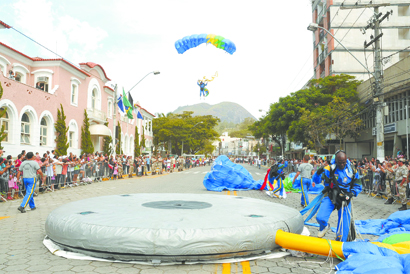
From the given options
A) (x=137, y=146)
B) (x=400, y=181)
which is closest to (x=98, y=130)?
(x=137, y=146)

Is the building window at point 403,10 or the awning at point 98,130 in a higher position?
the building window at point 403,10

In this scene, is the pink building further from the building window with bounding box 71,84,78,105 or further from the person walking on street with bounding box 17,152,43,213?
the person walking on street with bounding box 17,152,43,213

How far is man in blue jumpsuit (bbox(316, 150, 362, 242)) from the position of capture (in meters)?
5.75

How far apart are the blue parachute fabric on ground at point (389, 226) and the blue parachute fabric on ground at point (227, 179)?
351 inches

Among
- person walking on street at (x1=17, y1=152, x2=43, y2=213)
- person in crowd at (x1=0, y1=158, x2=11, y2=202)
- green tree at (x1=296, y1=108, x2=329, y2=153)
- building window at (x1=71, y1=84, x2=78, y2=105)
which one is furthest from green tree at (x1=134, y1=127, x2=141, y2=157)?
person walking on street at (x1=17, y1=152, x2=43, y2=213)

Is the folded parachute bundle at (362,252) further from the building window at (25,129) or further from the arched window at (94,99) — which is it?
the arched window at (94,99)

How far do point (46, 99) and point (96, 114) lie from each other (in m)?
7.78

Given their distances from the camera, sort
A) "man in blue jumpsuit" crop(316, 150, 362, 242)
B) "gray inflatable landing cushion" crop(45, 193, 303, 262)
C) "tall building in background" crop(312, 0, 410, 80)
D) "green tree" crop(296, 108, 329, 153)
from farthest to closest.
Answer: "tall building in background" crop(312, 0, 410, 80)
"green tree" crop(296, 108, 329, 153)
"man in blue jumpsuit" crop(316, 150, 362, 242)
"gray inflatable landing cushion" crop(45, 193, 303, 262)

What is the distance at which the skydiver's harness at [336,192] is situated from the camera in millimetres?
5789

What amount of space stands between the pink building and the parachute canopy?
6.99 metres

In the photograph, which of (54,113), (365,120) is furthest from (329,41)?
(54,113)

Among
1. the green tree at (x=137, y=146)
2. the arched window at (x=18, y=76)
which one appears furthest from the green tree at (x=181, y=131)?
the arched window at (x=18, y=76)

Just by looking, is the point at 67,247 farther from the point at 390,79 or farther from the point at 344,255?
the point at 390,79

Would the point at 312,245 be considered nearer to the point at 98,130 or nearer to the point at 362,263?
the point at 362,263
